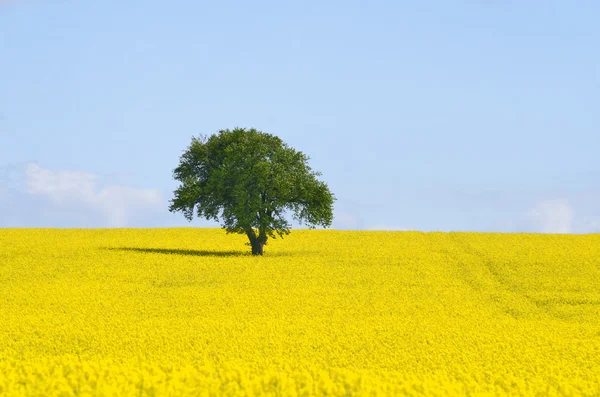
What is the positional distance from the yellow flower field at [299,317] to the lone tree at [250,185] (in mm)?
2966

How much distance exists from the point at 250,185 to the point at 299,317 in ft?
75.2

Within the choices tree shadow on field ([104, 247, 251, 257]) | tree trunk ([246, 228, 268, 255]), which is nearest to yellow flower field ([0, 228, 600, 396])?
tree shadow on field ([104, 247, 251, 257])

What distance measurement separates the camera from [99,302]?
113 ft

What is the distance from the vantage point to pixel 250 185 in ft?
173

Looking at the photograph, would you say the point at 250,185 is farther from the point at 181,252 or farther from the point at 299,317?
the point at 299,317

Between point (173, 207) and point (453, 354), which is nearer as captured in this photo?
point (453, 354)

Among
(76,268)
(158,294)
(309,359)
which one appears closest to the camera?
(309,359)

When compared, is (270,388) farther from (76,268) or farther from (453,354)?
(76,268)

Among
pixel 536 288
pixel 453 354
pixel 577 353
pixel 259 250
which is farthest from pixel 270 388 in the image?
pixel 259 250

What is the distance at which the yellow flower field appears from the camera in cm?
1446

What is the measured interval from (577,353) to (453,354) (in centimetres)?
504

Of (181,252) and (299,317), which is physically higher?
(181,252)

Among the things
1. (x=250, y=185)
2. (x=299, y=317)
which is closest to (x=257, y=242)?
(x=250, y=185)

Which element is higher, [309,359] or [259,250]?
[259,250]
